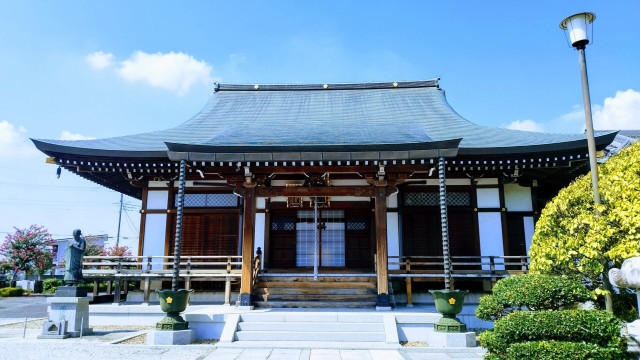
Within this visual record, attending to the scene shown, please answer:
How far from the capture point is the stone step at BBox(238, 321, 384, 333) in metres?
9.06

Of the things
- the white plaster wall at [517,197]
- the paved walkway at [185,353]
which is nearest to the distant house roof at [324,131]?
the white plaster wall at [517,197]

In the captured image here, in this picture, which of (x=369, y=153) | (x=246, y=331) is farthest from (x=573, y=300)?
(x=246, y=331)

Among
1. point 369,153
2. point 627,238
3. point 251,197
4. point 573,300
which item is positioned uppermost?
point 369,153

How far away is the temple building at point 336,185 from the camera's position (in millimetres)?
10547

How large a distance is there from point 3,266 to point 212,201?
20493 mm

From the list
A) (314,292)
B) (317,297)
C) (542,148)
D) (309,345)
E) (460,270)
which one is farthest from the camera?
(460,270)

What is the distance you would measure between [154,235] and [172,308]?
5.13 m

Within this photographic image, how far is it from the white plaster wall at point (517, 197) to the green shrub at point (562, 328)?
751 cm

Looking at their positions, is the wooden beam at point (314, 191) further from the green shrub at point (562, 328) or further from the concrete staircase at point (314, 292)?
the green shrub at point (562, 328)

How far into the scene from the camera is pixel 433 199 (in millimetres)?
13297

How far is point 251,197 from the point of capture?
36.2 ft

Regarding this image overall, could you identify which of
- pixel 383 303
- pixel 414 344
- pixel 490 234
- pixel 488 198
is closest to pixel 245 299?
pixel 383 303

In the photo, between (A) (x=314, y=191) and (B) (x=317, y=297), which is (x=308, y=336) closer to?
(B) (x=317, y=297)

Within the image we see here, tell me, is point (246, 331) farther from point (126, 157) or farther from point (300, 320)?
point (126, 157)
